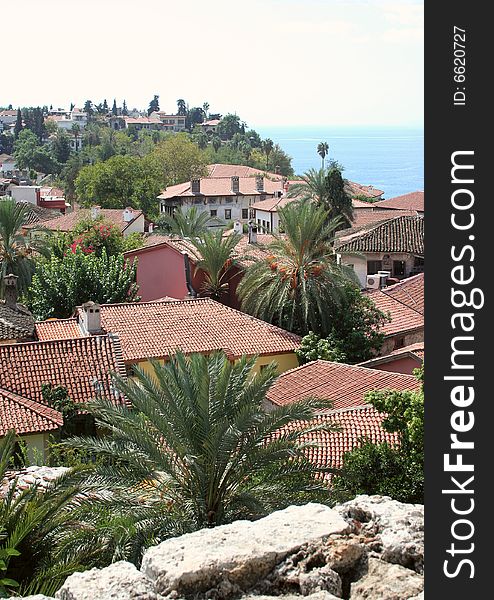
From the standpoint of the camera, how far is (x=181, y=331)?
966 inches

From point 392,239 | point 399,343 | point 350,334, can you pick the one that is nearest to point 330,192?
point 392,239

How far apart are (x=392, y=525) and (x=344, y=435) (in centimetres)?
838

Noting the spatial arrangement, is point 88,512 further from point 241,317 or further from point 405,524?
point 241,317

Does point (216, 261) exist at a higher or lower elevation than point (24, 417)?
higher

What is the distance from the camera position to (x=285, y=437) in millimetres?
10141

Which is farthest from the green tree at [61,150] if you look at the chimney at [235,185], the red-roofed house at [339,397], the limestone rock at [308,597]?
the limestone rock at [308,597]

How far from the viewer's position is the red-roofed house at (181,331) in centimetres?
2300

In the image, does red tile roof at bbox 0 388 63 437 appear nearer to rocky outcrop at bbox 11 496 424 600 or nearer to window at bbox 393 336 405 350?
rocky outcrop at bbox 11 496 424 600

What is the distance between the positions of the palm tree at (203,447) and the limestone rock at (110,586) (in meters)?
4.06

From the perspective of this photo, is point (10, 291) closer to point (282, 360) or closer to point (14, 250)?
point (14, 250)

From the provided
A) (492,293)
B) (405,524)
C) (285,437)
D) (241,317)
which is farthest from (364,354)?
(492,293)

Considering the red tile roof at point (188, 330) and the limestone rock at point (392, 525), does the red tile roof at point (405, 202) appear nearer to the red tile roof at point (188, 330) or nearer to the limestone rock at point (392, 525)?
the red tile roof at point (188, 330)

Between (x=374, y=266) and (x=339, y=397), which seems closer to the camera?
(x=339, y=397)

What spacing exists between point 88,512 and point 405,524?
437 cm
